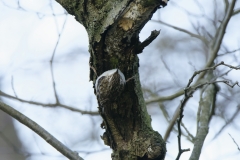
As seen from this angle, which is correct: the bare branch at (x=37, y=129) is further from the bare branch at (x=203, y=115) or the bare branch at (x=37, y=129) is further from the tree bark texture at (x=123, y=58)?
the bare branch at (x=203, y=115)

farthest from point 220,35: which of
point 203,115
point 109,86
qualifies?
point 109,86

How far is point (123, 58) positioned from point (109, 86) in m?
0.11

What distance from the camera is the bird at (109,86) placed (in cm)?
124

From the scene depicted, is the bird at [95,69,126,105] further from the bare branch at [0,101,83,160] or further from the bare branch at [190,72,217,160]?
the bare branch at [190,72,217,160]

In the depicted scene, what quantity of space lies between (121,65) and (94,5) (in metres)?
0.22

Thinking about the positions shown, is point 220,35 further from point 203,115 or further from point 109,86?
point 109,86

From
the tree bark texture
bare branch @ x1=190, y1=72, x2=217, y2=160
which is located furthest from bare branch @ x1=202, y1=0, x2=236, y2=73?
the tree bark texture

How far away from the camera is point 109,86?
1.29 meters

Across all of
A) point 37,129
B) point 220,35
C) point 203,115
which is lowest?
point 37,129

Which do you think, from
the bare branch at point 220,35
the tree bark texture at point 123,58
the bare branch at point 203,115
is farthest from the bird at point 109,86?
the bare branch at point 220,35

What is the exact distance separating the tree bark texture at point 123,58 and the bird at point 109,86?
16 millimetres

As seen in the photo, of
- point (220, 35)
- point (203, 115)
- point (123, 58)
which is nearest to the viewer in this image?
point (123, 58)

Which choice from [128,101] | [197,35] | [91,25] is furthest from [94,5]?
[197,35]

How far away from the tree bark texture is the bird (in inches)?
0.6
